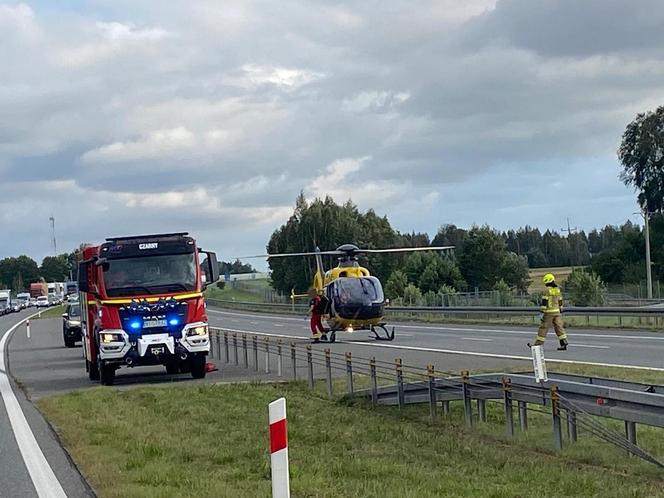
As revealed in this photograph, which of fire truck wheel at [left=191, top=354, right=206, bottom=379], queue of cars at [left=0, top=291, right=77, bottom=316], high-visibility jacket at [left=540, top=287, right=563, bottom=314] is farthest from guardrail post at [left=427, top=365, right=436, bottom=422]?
queue of cars at [left=0, top=291, right=77, bottom=316]

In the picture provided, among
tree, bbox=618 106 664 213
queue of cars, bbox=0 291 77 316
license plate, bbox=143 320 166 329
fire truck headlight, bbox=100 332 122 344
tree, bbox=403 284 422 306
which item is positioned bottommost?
tree, bbox=403 284 422 306

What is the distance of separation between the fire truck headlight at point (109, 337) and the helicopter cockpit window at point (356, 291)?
41.2 ft

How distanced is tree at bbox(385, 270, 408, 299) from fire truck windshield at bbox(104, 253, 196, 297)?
4951cm

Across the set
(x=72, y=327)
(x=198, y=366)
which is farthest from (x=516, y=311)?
(x=198, y=366)

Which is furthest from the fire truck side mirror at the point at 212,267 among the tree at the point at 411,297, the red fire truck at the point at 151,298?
the tree at the point at 411,297

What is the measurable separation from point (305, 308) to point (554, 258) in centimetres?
9573

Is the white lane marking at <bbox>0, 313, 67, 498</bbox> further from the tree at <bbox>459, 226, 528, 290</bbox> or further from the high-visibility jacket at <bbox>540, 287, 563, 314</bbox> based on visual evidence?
the tree at <bbox>459, 226, 528, 290</bbox>

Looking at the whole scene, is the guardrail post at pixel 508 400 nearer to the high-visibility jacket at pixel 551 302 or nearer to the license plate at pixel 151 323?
the license plate at pixel 151 323

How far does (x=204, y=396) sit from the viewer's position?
19.2 meters

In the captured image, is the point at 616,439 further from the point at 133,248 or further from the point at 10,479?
the point at 133,248

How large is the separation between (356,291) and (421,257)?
56128mm

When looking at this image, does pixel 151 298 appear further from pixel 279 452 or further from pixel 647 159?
pixel 647 159

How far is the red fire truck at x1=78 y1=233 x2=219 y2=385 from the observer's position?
2312 cm

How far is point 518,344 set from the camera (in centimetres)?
3064
